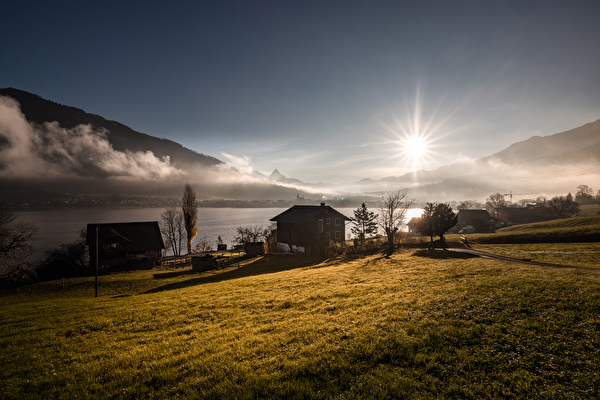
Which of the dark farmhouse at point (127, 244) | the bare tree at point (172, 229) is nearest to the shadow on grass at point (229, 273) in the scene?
the dark farmhouse at point (127, 244)

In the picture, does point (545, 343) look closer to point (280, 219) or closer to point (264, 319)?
point (264, 319)

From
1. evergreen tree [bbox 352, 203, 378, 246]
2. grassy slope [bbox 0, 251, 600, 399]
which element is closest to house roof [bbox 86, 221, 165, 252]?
grassy slope [bbox 0, 251, 600, 399]

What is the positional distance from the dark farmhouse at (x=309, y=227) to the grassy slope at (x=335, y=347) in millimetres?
33955

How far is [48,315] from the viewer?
15305mm

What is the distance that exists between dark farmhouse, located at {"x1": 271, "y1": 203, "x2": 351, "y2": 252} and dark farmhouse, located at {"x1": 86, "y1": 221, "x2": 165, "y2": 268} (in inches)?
1149

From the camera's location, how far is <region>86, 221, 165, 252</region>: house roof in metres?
50.0

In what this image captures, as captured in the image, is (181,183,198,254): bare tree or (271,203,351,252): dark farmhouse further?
(181,183,198,254): bare tree

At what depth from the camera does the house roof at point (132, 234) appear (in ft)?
164

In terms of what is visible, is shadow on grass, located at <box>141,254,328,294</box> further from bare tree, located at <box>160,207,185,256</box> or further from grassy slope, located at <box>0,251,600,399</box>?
bare tree, located at <box>160,207,185,256</box>

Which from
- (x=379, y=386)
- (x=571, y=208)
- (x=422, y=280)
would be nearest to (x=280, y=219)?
(x=422, y=280)

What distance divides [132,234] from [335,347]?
2440 inches

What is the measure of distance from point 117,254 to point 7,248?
50.0 ft

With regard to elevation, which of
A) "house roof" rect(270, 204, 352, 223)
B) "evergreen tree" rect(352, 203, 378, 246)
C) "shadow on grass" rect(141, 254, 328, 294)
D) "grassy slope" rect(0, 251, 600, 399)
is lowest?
"shadow on grass" rect(141, 254, 328, 294)

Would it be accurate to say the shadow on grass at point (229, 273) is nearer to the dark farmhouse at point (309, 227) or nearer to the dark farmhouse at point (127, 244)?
the dark farmhouse at point (309, 227)
